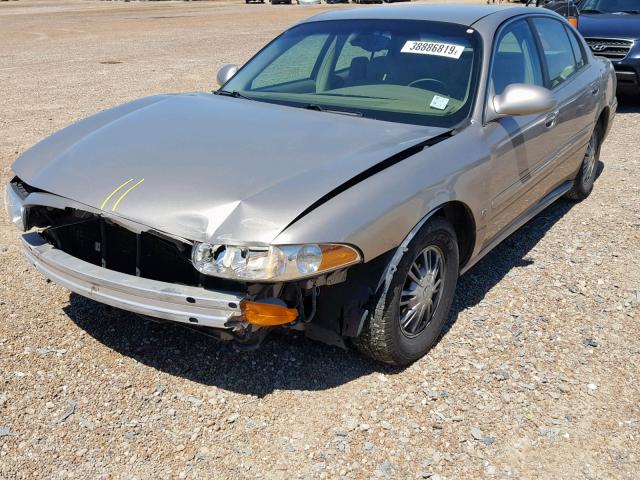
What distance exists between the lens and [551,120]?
4.40 metres

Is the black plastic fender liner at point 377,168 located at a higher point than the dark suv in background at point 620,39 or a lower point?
higher

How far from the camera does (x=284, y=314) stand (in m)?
2.71

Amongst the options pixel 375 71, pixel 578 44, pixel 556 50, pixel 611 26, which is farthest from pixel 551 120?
pixel 611 26

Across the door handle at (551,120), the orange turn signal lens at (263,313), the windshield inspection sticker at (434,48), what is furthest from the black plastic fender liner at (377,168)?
the door handle at (551,120)

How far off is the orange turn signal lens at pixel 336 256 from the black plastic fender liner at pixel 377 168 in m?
0.17

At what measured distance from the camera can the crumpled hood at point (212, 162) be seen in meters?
2.74

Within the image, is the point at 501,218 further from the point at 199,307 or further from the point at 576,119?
the point at 199,307

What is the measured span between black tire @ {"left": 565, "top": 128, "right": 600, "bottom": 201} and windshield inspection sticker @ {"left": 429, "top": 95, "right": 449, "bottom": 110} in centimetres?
236

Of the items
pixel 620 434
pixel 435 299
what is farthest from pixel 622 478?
pixel 435 299

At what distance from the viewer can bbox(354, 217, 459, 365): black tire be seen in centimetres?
305

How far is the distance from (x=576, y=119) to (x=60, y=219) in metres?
3.65

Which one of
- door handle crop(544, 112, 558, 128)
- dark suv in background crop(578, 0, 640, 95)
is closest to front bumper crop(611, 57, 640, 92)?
dark suv in background crop(578, 0, 640, 95)

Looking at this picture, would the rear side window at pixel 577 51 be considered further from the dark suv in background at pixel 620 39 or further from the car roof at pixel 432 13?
the dark suv in background at pixel 620 39

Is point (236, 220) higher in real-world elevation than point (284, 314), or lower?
higher
